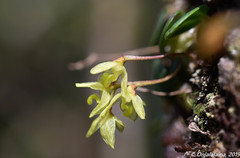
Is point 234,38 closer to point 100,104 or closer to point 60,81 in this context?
point 100,104

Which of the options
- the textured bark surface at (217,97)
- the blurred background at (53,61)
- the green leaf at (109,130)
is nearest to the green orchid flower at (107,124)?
the green leaf at (109,130)

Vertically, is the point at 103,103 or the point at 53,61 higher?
the point at 103,103

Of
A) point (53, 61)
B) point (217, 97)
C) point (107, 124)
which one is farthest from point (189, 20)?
point (53, 61)

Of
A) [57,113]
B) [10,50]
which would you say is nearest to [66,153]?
[57,113]

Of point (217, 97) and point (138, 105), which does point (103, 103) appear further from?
point (217, 97)

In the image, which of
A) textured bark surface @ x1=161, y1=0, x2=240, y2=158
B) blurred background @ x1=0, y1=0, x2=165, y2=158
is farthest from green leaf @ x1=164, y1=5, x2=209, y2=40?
blurred background @ x1=0, y1=0, x2=165, y2=158
